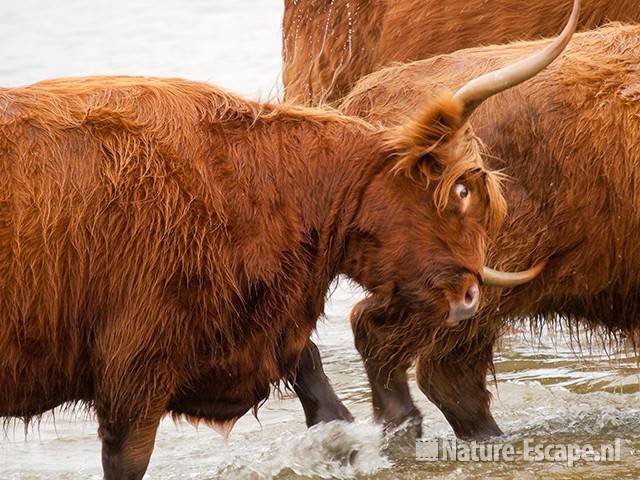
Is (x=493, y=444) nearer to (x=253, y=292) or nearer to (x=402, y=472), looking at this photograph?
(x=402, y=472)

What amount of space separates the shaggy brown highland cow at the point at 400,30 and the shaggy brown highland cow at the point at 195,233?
2131mm

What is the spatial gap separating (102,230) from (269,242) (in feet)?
1.86

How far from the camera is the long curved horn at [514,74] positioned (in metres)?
4.88

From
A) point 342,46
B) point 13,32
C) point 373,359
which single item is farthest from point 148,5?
point 373,359

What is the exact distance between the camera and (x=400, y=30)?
745cm

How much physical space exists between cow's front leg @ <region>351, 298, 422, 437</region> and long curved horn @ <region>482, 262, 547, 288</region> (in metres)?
0.61

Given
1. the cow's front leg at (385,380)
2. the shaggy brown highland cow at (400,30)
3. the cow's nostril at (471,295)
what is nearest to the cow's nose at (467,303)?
the cow's nostril at (471,295)

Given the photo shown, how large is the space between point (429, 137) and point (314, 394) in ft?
5.24

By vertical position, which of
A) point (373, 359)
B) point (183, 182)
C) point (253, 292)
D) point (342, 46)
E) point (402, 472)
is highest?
point (342, 46)

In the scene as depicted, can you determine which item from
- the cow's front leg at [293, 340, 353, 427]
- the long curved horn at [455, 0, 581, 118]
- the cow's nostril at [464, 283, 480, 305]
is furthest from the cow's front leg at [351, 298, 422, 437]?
the long curved horn at [455, 0, 581, 118]

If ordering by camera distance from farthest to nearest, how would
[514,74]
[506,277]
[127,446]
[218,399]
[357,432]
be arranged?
[357,432]
[506,277]
[218,399]
[127,446]
[514,74]

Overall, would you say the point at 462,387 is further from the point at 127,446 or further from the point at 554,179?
Answer: the point at 127,446

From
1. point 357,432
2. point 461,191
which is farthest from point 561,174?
point 357,432

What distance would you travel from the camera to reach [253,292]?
511 centimetres
